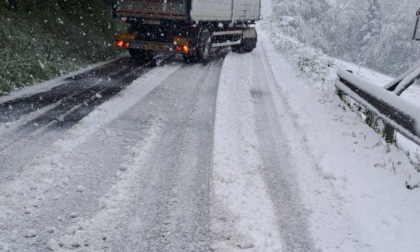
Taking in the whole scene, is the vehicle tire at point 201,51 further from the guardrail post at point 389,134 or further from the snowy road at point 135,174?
the guardrail post at point 389,134

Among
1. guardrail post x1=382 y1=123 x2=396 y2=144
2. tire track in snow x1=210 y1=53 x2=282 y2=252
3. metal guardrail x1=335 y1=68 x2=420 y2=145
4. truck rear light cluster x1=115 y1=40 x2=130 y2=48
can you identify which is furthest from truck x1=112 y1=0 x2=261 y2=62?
guardrail post x1=382 y1=123 x2=396 y2=144

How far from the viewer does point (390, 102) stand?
5953 millimetres

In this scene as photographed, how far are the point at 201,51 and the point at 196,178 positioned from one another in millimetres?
9811

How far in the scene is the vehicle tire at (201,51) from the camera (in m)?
14.0

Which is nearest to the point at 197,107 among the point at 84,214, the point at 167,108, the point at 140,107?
the point at 167,108

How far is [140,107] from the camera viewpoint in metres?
7.98

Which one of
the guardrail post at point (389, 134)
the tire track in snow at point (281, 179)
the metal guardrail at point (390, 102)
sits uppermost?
the metal guardrail at point (390, 102)

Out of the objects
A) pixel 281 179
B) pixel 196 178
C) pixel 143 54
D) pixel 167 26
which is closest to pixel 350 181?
pixel 281 179

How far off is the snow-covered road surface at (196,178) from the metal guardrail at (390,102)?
1.41ft

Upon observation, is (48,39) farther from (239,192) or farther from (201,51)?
(239,192)

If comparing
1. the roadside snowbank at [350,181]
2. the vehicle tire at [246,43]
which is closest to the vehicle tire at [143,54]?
the vehicle tire at [246,43]

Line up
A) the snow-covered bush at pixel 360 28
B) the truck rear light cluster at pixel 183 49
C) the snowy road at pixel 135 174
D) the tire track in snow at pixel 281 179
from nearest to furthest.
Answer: the snowy road at pixel 135 174 < the tire track in snow at pixel 281 179 < the truck rear light cluster at pixel 183 49 < the snow-covered bush at pixel 360 28

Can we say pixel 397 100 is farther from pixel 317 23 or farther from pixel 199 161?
pixel 317 23

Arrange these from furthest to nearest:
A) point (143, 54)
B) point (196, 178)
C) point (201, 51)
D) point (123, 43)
→ point (201, 51) < point (143, 54) < point (123, 43) < point (196, 178)
